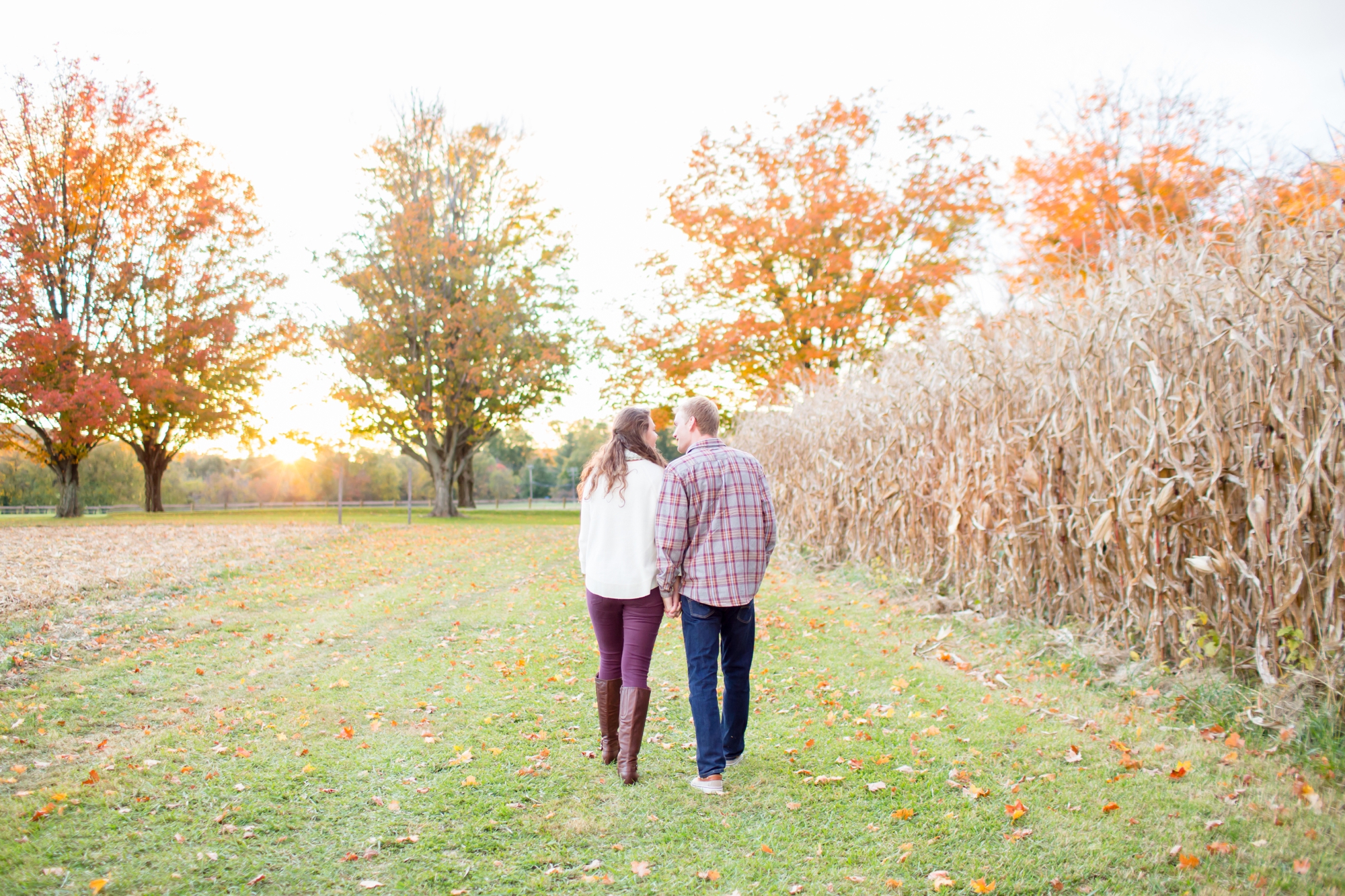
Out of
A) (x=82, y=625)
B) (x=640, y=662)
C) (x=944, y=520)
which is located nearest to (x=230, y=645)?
(x=82, y=625)

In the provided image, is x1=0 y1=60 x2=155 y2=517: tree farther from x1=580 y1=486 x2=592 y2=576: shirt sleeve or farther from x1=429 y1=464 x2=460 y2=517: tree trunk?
x1=580 y1=486 x2=592 y2=576: shirt sleeve

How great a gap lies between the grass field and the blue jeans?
231 millimetres

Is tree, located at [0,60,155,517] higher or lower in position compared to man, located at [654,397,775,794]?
higher

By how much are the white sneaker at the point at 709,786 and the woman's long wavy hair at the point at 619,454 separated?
145 cm

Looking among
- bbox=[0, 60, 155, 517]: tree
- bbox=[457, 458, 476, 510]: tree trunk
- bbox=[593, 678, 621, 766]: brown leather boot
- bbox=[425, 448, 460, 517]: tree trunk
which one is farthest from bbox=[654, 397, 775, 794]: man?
bbox=[457, 458, 476, 510]: tree trunk

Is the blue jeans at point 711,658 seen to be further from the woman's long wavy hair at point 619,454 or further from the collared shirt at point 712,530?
the woman's long wavy hair at point 619,454

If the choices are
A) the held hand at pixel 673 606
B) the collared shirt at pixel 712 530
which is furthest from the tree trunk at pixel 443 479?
the collared shirt at pixel 712 530

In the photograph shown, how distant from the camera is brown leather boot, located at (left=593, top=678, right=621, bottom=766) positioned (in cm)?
418

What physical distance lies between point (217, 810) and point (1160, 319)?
5853 mm

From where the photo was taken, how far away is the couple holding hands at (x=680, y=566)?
379 centimetres

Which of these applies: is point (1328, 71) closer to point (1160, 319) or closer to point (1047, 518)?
point (1160, 319)

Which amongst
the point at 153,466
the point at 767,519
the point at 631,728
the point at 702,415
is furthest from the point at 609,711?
the point at 153,466

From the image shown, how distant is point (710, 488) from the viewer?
12.6 ft

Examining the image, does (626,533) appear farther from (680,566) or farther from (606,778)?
(606,778)
